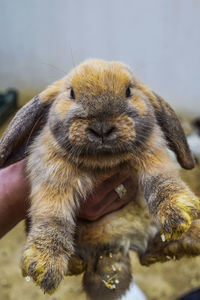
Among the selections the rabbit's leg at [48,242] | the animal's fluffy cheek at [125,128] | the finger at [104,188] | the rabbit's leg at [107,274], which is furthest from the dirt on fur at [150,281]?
the animal's fluffy cheek at [125,128]

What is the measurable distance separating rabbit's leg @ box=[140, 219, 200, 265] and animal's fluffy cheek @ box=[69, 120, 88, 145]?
25.1 inches

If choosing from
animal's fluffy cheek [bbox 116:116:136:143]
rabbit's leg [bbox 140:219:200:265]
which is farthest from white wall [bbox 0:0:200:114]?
animal's fluffy cheek [bbox 116:116:136:143]

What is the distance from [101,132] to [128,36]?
2.95 metres

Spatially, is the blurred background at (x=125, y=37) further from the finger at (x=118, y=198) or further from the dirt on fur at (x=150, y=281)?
the finger at (x=118, y=198)

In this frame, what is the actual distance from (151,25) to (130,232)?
270 centimetres

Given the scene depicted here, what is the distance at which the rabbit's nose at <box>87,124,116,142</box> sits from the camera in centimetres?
114

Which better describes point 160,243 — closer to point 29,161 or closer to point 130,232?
point 130,232

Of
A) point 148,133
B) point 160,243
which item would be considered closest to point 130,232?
point 160,243

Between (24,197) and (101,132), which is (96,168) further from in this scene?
(24,197)

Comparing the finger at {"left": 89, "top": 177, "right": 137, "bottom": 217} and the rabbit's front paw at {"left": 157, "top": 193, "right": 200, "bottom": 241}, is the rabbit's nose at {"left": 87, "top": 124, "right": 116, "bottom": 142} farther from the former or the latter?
the finger at {"left": 89, "top": 177, "right": 137, "bottom": 217}

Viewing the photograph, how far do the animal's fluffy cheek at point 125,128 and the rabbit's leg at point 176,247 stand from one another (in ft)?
1.78

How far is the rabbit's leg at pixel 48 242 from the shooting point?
1136 millimetres

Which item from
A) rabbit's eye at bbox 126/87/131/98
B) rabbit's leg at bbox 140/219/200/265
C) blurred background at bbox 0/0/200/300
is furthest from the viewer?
blurred background at bbox 0/0/200/300

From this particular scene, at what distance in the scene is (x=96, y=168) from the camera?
1.38 metres
